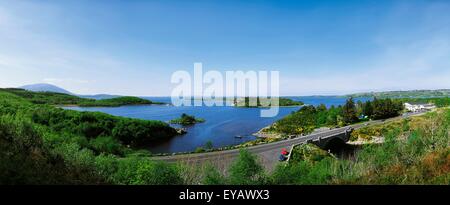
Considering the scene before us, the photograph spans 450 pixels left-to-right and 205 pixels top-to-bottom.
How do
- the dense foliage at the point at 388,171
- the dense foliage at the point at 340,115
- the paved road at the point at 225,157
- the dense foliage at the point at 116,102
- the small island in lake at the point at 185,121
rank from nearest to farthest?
the dense foliage at the point at 388,171 → the paved road at the point at 225,157 → the dense foliage at the point at 340,115 → the small island in lake at the point at 185,121 → the dense foliage at the point at 116,102

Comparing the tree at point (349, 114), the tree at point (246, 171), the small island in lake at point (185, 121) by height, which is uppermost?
the tree at point (246, 171)

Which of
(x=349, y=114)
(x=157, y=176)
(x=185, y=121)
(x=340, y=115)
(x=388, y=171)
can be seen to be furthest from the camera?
(x=185, y=121)

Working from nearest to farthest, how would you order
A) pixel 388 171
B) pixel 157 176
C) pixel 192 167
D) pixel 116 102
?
1. pixel 388 171
2. pixel 157 176
3. pixel 192 167
4. pixel 116 102

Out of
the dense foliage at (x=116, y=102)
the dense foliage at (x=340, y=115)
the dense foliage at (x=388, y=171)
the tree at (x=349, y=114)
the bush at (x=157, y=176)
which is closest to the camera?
the dense foliage at (x=388, y=171)

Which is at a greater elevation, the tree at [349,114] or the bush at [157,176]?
the bush at [157,176]

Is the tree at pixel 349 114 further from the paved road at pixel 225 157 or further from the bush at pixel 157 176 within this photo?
the bush at pixel 157 176

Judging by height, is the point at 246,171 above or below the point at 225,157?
above

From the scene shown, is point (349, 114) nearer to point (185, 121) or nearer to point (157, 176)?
point (185, 121)

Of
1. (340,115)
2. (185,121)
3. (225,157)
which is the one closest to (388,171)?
(225,157)

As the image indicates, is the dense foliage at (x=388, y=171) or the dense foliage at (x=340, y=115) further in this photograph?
the dense foliage at (x=340, y=115)

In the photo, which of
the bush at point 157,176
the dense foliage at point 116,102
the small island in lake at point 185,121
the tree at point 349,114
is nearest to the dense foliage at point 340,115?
the tree at point 349,114
